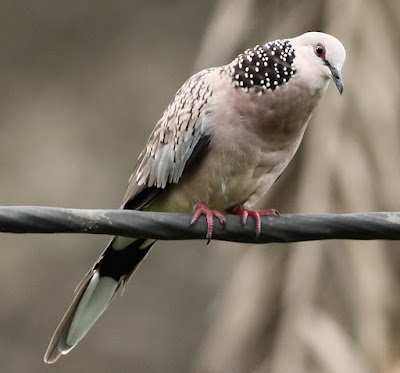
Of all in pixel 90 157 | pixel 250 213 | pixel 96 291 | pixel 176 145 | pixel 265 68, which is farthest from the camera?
pixel 90 157

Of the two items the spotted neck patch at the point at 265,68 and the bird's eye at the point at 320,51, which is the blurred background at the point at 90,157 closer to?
the spotted neck patch at the point at 265,68

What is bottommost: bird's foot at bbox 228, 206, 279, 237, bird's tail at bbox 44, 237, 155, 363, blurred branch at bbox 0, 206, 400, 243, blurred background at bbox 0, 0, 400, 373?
blurred background at bbox 0, 0, 400, 373

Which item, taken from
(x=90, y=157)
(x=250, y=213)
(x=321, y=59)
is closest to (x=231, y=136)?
(x=250, y=213)

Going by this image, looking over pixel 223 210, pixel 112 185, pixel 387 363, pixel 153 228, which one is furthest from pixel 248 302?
pixel 112 185

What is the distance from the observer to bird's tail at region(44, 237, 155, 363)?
379 centimetres

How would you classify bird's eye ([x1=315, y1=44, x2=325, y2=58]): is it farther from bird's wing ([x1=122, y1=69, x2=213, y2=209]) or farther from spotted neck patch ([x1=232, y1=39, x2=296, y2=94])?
bird's wing ([x1=122, y1=69, x2=213, y2=209])

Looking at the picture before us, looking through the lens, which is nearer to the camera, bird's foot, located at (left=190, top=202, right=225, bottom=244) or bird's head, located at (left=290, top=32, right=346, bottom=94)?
bird's foot, located at (left=190, top=202, right=225, bottom=244)

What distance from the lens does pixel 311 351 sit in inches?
188

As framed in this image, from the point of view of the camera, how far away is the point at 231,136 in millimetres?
3600

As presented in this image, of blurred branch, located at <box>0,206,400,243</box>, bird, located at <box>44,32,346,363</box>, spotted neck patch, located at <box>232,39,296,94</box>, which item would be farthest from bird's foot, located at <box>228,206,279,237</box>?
spotted neck patch, located at <box>232,39,296,94</box>

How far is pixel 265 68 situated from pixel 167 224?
3.27 feet

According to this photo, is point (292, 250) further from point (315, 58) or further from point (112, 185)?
point (112, 185)

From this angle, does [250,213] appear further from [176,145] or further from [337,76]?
[337,76]

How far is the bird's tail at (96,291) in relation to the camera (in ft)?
12.4
